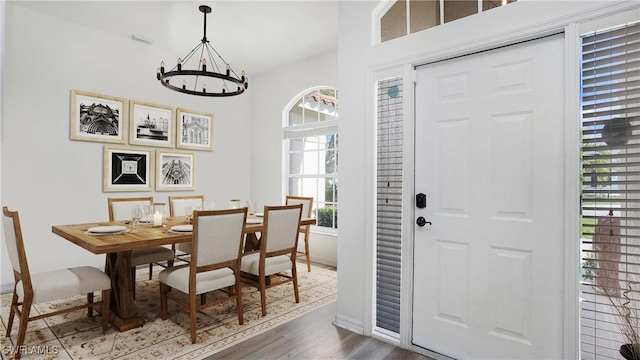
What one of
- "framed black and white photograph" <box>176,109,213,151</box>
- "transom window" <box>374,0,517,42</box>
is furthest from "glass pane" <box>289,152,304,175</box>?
"transom window" <box>374,0,517,42</box>

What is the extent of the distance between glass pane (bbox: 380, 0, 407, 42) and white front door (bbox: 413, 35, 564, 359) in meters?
0.36

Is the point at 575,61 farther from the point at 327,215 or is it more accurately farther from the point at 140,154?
the point at 140,154

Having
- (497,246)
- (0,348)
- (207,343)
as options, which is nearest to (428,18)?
(497,246)

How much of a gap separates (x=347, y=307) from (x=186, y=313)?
1.44m

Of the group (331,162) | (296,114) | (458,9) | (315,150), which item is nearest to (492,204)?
(458,9)

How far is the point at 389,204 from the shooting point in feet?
8.32

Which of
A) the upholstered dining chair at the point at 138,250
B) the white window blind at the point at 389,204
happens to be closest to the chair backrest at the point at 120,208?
the upholstered dining chair at the point at 138,250

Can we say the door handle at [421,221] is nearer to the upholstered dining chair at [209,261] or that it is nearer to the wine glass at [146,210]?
the upholstered dining chair at [209,261]

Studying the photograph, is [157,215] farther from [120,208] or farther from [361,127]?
[361,127]

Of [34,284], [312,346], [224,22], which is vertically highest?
[224,22]

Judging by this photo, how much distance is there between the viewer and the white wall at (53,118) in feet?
11.6

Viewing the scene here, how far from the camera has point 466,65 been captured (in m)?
2.17

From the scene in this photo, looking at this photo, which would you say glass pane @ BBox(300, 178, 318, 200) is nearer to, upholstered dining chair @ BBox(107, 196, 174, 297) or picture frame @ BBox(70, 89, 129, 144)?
upholstered dining chair @ BBox(107, 196, 174, 297)

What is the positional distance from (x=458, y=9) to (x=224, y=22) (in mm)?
2732
